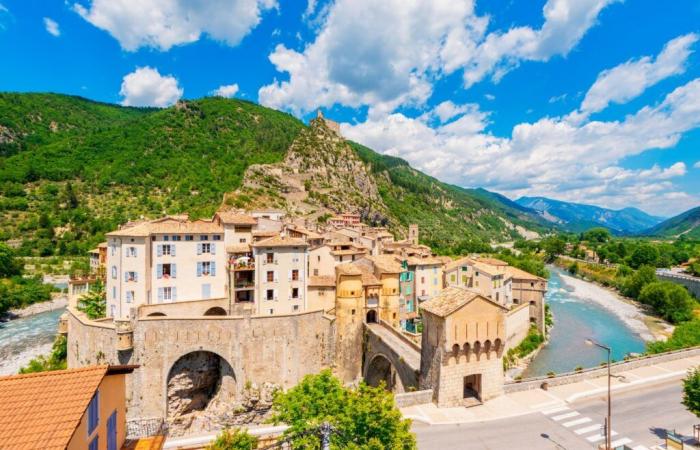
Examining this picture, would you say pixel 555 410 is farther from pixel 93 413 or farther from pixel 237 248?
pixel 237 248

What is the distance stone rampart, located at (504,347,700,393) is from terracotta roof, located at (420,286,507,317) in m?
5.51

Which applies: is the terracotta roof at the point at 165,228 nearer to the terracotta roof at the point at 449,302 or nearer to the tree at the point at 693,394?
the terracotta roof at the point at 449,302

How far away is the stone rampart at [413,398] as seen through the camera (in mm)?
19500

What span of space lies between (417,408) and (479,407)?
11.5 ft

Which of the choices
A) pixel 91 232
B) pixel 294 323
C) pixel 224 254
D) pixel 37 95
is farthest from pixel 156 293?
pixel 37 95

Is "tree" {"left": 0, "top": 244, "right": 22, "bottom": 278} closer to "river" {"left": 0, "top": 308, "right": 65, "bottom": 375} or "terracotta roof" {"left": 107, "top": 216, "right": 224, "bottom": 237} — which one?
"river" {"left": 0, "top": 308, "right": 65, "bottom": 375}

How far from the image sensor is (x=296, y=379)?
33.5 meters

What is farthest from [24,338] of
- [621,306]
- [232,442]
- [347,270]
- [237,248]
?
[621,306]

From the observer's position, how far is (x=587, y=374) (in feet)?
76.0

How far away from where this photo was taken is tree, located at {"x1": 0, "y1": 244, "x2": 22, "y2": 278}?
254ft

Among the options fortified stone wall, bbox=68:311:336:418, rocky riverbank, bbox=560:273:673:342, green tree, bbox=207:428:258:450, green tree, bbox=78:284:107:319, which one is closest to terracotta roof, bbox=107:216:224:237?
fortified stone wall, bbox=68:311:336:418

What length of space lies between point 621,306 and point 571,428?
7749 centimetres

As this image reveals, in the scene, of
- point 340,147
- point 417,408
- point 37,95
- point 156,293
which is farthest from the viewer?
point 37,95

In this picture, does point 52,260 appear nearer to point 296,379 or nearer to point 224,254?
point 224,254
